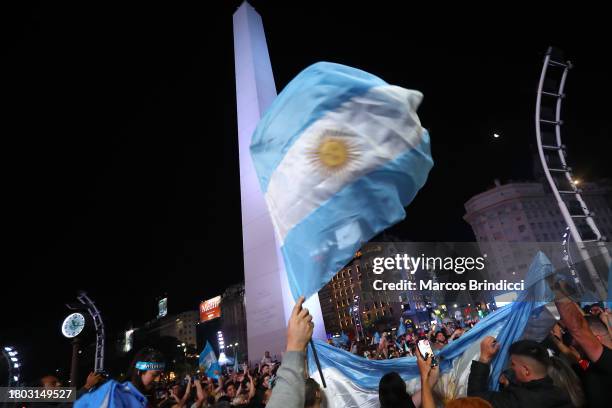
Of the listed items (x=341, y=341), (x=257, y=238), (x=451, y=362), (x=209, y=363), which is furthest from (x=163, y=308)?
(x=451, y=362)

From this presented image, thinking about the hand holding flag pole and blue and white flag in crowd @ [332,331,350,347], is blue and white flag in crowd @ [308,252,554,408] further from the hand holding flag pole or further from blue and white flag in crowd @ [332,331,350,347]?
blue and white flag in crowd @ [332,331,350,347]

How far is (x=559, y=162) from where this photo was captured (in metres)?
10.1

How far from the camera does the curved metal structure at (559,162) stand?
8.94 m

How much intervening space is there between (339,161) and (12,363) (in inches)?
1282

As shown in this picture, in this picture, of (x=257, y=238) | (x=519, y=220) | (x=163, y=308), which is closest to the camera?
(x=257, y=238)

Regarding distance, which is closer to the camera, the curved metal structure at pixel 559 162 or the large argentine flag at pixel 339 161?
the large argentine flag at pixel 339 161

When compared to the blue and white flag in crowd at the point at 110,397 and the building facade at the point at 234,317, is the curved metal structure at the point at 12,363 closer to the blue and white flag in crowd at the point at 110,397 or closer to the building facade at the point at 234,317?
the blue and white flag in crowd at the point at 110,397

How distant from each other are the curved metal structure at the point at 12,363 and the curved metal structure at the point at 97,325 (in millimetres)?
8519

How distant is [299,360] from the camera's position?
1.54m

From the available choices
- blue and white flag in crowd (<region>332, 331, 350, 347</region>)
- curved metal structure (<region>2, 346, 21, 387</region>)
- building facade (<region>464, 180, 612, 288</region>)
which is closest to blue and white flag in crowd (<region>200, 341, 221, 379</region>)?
blue and white flag in crowd (<region>332, 331, 350, 347</region>)

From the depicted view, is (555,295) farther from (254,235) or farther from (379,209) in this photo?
(254,235)

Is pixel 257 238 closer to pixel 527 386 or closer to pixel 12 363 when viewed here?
pixel 527 386

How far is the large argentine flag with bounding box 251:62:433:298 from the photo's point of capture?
10.2ft

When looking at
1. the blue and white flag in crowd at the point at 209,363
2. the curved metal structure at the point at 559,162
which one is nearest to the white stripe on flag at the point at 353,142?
the curved metal structure at the point at 559,162
